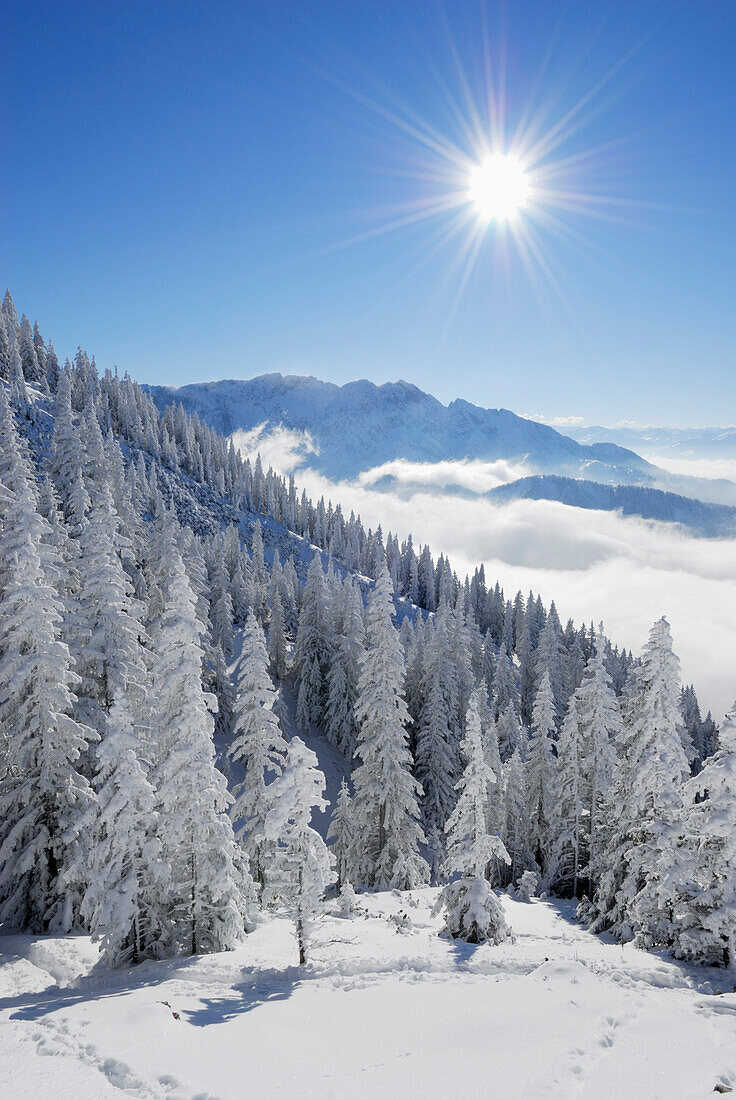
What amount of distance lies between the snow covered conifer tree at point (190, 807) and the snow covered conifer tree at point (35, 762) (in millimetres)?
4140

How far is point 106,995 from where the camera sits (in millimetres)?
14797

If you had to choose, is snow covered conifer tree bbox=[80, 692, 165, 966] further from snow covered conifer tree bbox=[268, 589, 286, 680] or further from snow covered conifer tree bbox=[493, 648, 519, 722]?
snow covered conifer tree bbox=[493, 648, 519, 722]

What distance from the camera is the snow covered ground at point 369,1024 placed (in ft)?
31.3

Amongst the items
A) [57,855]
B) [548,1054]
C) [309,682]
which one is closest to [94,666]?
[57,855]

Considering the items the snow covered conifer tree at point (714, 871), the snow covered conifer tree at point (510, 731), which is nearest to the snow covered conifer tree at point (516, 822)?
the snow covered conifer tree at point (510, 731)

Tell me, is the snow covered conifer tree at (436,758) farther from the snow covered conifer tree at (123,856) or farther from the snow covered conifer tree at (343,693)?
the snow covered conifer tree at (123,856)

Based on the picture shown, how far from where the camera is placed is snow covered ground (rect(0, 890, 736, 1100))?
31.3ft

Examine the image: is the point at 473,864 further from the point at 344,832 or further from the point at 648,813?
the point at 344,832

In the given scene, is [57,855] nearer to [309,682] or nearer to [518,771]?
[518,771]

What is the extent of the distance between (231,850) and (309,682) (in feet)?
124

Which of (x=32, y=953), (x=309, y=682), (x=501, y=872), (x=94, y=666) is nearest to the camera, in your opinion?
(x=32, y=953)

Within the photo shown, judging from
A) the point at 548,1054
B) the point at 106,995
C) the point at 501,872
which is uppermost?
the point at 548,1054

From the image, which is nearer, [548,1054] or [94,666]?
[548,1054]

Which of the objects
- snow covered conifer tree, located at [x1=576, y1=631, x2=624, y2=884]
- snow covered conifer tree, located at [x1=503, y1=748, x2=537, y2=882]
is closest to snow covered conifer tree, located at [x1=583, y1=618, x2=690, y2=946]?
snow covered conifer tree, located at [x1=576, y1=631, x2=624, y2=884]
